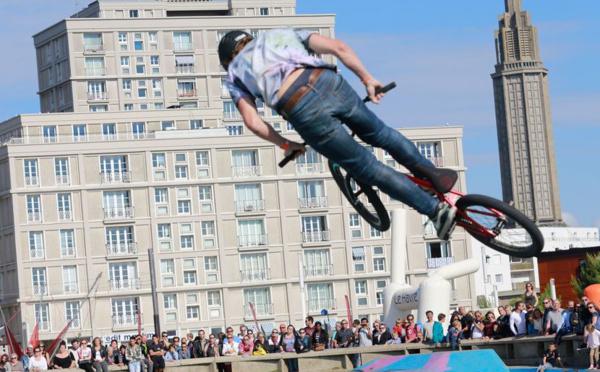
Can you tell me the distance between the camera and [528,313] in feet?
116

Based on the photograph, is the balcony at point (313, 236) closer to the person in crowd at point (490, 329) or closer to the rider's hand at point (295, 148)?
the person in crowd at point (490, 329)

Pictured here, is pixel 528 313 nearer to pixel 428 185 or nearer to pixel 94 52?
pixel 428 185

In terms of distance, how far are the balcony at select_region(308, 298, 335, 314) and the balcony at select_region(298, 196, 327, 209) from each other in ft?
27.1

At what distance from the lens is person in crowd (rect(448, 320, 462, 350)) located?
35438 millimetres

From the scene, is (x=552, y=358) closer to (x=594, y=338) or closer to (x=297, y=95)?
(x=594, y=338)

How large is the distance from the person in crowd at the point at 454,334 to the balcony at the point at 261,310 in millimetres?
82066

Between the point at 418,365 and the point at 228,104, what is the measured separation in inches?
5388

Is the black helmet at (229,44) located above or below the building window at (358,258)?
above

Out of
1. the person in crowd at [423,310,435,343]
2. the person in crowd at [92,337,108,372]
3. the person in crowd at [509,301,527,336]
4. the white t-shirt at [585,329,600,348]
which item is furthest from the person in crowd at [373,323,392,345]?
the white t-shirt at [585,329,600,348]

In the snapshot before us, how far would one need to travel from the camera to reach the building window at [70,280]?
113 meters

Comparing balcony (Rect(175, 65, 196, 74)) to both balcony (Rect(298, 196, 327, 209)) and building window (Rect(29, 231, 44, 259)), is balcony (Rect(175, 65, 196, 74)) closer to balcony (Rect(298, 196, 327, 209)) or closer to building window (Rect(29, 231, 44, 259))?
balcony (Rect(298, 196, 327, 209))

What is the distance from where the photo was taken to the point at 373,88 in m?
14.1

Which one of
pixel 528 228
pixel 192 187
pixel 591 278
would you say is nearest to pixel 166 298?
pixel 192 187

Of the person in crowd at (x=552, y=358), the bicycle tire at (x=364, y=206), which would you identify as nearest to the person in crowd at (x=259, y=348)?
the person in crowd at (x=552, y=358)
